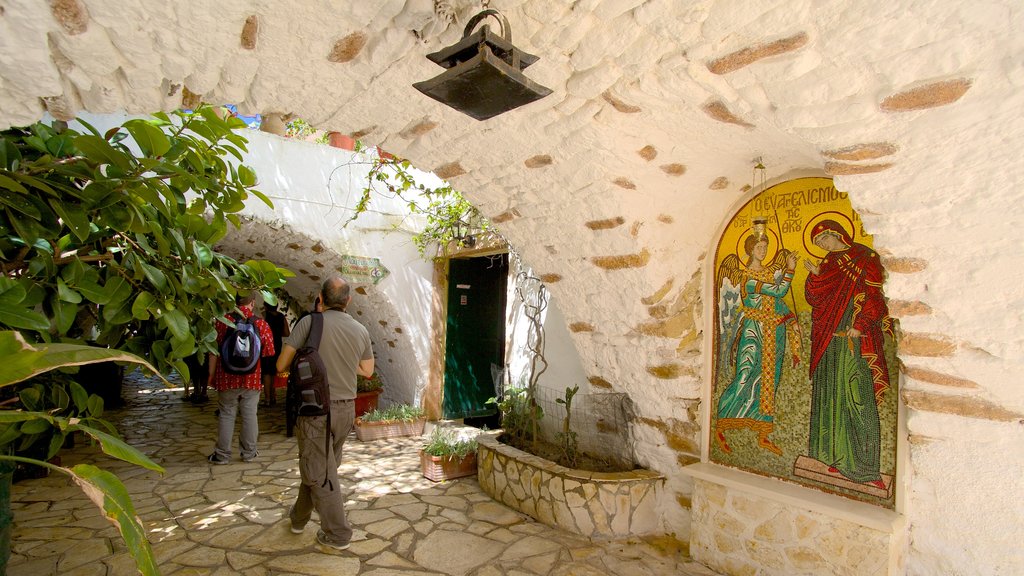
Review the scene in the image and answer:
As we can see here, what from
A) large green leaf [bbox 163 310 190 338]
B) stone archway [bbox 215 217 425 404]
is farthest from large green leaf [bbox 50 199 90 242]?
stone archway [bbox 215 217 425 404]

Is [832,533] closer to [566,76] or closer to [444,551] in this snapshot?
[444,551]

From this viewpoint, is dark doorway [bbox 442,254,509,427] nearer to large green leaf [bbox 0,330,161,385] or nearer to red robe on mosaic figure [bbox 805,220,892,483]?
red robe on mosaic figure [bbox 805,220,892,483]

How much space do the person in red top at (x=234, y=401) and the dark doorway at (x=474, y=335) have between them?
1.91 meters

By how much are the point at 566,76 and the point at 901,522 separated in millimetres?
2220

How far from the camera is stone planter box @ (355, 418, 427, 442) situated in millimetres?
5410

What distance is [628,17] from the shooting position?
73.7 inches

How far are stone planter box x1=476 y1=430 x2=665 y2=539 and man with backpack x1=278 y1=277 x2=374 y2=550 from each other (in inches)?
43.2

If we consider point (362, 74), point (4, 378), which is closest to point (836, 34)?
point (362, 74)

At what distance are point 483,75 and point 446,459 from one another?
3.19m

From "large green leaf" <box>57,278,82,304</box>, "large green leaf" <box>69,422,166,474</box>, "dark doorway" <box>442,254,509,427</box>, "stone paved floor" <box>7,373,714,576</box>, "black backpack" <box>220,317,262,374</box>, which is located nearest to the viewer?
"large green leaf" <box>69,422,166,474</box>

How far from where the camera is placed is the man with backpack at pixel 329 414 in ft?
9.50

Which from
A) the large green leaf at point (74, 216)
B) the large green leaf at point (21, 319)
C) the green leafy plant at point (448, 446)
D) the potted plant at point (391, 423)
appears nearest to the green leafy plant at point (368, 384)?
the potted plant at point (391, 423)

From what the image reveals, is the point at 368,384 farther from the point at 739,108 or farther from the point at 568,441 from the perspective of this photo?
the point at 739,108

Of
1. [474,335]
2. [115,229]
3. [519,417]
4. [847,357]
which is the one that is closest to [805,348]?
[847,357]
